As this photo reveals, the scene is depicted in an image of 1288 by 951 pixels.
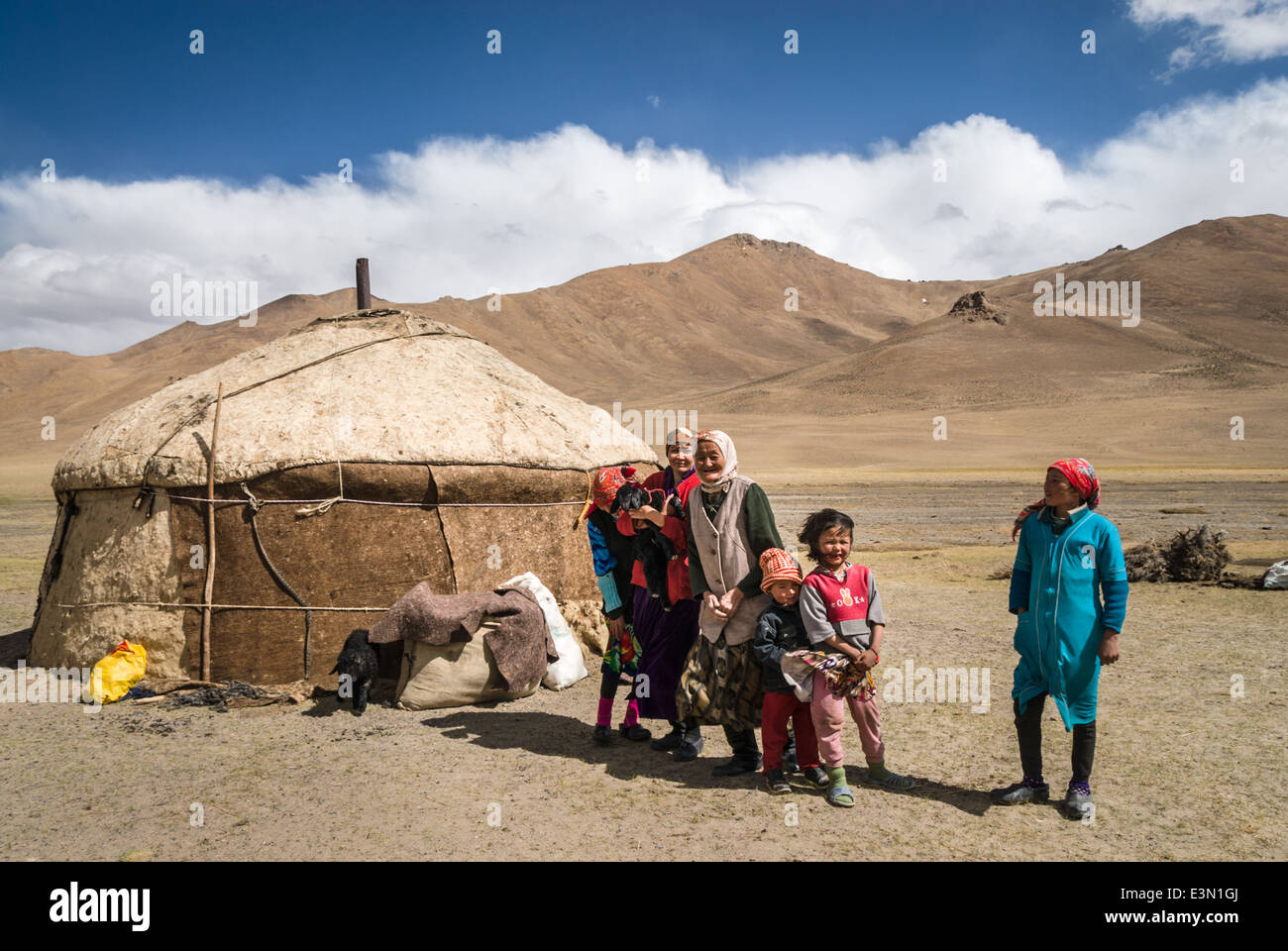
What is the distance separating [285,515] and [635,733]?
2756 millimetres

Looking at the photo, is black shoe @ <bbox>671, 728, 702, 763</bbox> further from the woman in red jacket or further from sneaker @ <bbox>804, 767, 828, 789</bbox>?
sneaker @ <bbox>804, 767, 828, 789</bbox>

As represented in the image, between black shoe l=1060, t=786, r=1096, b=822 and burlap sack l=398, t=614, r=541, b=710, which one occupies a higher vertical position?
burlap sack l=398, t=614, r=541, b=710

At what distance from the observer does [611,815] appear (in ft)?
12.5

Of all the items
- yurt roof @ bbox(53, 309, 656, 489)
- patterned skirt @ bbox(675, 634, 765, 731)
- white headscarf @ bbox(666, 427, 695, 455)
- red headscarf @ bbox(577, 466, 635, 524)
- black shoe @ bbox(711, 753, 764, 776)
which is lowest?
black shoe @ bbox(711, 753, 764, 776)

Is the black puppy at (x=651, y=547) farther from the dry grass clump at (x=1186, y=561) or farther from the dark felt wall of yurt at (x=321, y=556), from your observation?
the dry grass clump at (x=1186, y=561)

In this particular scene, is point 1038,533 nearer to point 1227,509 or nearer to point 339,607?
point 339,607

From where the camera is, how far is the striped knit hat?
374 centimetres

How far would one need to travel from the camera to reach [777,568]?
376cm

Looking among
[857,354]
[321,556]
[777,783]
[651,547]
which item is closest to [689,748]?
[777,783]

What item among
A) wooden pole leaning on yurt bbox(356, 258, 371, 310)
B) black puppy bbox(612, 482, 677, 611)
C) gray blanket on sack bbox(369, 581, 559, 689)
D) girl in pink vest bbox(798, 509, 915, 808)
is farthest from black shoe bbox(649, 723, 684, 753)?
wooden pole leaning on yurt bbox(356, 258, 371, 310)

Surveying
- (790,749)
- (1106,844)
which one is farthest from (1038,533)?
(790,749)

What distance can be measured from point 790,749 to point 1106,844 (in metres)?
1.41

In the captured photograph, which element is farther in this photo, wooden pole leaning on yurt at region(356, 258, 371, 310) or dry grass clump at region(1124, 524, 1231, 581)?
dry grass clump at region(1124, 524, 1231, 581)

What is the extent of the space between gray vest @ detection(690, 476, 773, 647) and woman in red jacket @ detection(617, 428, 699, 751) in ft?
0.74
